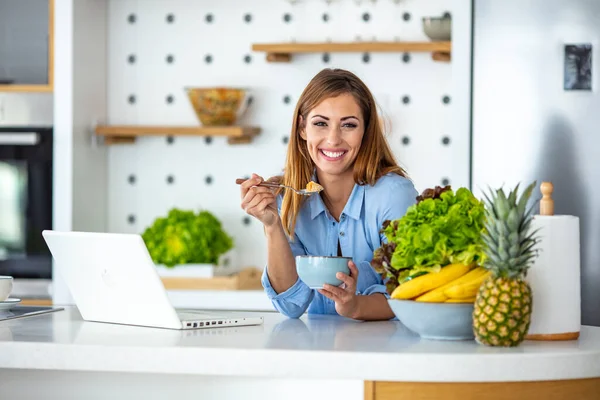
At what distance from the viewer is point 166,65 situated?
4.06 m

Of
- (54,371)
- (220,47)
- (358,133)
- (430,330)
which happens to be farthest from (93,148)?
(430,330)

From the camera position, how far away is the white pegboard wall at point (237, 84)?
386 cm

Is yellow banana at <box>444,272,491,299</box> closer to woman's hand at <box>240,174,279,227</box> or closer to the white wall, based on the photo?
woman's hand at <box>240,174,279,227</box>

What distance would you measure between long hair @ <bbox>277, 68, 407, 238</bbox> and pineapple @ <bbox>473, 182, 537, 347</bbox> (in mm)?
793

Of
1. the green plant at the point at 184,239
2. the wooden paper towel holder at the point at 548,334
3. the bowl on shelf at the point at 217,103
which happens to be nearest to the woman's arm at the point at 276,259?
the wooden paper towel holder at the point at 548,334

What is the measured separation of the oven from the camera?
145 inches

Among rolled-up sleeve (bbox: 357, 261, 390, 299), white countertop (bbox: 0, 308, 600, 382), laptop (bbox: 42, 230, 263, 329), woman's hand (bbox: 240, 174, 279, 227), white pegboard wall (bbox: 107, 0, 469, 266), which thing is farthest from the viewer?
white pegboard wall (bbox: 107, 0, 469, 266)

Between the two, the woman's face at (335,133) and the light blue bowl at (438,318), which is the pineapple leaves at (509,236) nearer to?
the light blue bowl at (438,318)

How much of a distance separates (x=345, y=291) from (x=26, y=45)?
2267mm

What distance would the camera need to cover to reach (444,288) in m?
1.75

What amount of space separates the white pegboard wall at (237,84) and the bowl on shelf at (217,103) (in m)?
0.18

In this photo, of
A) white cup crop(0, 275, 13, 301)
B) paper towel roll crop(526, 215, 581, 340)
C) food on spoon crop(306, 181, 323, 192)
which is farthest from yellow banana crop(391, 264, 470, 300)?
white cup crop(0, 275, 13, 301)

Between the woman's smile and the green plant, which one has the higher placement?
the woman's smile

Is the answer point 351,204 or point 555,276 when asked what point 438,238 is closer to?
point 555,276
